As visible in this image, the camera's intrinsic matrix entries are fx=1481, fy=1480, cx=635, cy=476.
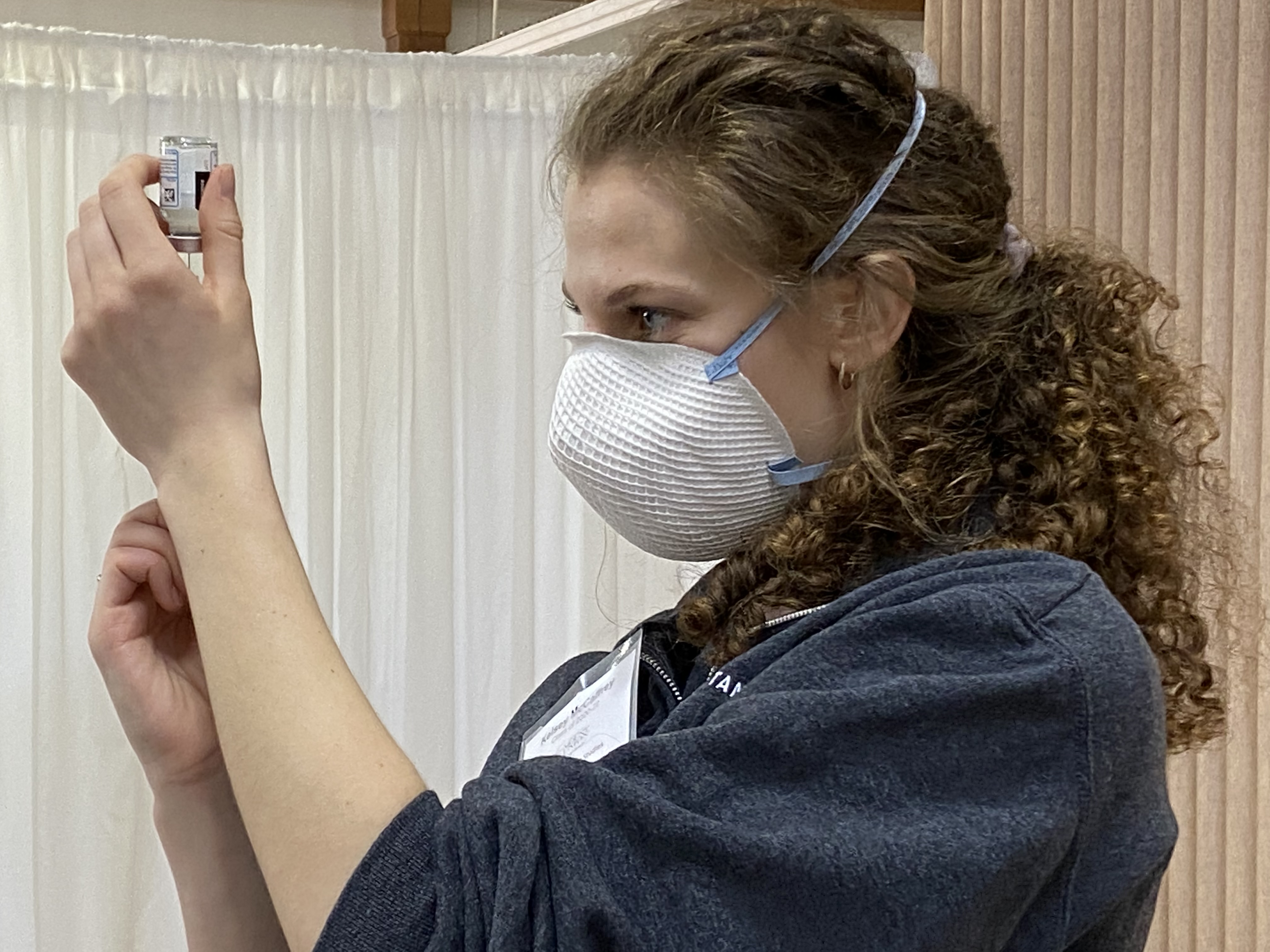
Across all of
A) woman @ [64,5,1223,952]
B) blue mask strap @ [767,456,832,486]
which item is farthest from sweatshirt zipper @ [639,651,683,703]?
blue mask strap @ [767,456,832,486]

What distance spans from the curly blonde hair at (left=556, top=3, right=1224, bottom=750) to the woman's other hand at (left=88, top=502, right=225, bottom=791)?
32 cm

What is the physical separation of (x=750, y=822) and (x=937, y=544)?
0.25 metres

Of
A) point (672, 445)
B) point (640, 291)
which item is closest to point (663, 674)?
point (672, 445)

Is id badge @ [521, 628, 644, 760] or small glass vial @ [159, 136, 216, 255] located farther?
id badge @ [521, 628, 644, 760]

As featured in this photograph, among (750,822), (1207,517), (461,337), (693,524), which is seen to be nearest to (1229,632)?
(1207,517)

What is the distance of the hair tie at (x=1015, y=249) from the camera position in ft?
3.38

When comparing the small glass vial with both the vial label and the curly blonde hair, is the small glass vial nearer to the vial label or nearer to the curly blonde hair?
the vial label

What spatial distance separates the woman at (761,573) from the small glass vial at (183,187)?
0.01 m

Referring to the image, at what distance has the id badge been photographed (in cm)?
94

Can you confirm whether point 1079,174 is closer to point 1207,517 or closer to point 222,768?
point 1207,517

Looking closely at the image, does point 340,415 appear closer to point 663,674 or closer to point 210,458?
point 663,674

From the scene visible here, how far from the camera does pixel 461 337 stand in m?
2.41

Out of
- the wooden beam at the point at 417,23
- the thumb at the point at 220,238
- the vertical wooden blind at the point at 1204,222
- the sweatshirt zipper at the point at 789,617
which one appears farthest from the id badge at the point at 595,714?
the wooden beam at the point at 417,23

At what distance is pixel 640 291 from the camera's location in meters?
0.95
